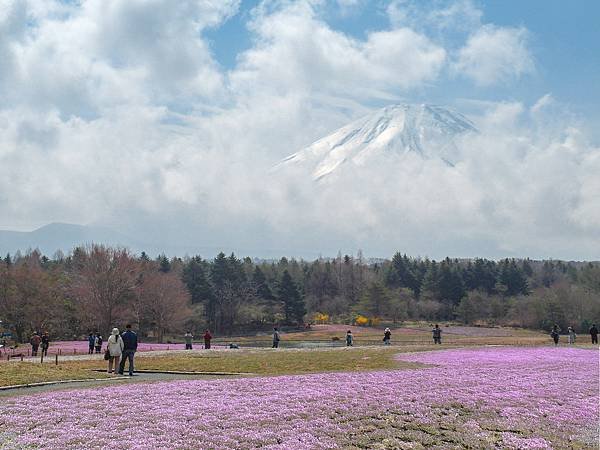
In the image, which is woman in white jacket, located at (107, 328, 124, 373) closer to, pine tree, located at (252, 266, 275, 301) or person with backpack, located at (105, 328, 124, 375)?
person with backpack, located at (105, 328, 124, 375)

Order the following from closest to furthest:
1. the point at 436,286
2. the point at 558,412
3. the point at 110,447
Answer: the point at 110,447 < the point at 558,412 < the point at 436,286

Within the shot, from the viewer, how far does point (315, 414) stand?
1859 centimetres

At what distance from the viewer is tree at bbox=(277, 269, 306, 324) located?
13250cm

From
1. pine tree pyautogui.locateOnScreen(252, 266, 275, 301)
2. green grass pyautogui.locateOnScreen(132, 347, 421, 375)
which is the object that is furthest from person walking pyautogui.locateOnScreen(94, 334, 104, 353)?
pine tree pyautogui.locateOnScreen(252, 266, 275, 301)

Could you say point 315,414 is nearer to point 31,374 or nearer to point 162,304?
point 31,374

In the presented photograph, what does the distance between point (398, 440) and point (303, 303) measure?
11828 centimetres

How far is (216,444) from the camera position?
15297mm

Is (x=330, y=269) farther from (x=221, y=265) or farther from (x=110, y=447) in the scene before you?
(x=110, y=447)

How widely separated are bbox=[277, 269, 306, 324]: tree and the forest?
0.24 meters

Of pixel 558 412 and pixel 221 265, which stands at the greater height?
pixel 221 265

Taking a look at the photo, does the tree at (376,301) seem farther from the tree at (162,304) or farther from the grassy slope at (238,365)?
the grassy slope at (238,365)

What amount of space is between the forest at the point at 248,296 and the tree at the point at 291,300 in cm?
24

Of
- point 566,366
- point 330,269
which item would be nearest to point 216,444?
point 566,366

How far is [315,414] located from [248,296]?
382 feet
